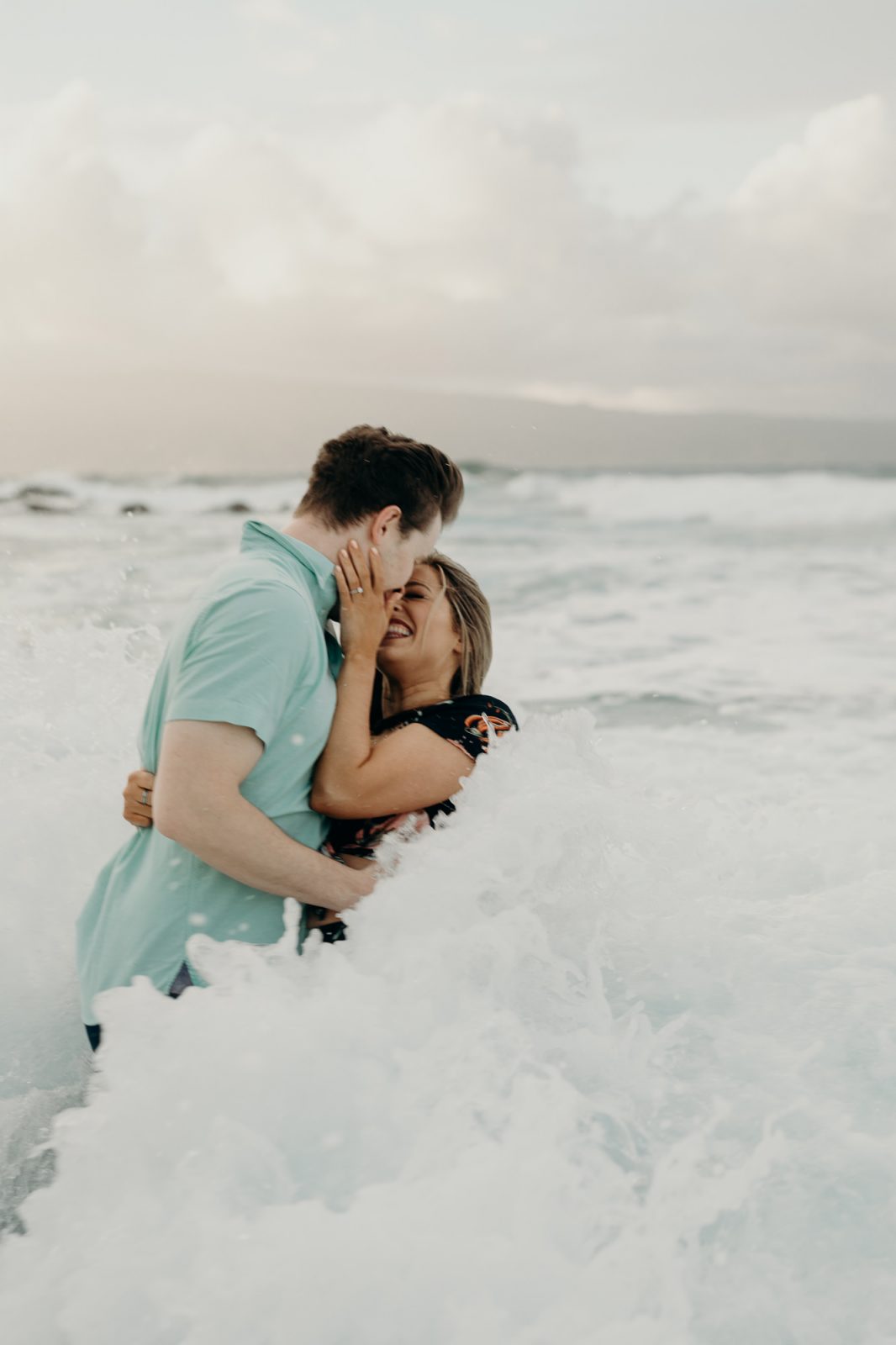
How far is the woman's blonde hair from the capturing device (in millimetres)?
3188

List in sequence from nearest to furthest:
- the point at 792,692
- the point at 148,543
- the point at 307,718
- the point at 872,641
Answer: the point at 307,718 < the point at 792,692 < the point at 872,641 < the point at 148,543

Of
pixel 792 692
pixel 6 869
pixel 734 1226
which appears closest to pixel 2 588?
pixel 792 692

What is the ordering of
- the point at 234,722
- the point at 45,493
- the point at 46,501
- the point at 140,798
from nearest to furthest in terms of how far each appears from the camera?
the point at 234,722 → the point at 140,798 → the point at 46,501 → the point at 45,493

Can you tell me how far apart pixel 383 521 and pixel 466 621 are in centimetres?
53

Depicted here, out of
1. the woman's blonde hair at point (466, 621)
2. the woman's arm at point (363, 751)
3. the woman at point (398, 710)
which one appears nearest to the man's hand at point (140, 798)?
the woman at point (398, 710)

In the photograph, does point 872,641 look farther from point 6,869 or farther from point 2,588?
point 2,588

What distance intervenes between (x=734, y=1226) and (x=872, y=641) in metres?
11.5

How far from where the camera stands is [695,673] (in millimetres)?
11414

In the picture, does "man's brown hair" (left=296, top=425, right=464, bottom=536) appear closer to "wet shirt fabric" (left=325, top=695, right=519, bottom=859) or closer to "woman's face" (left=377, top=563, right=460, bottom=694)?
"woman's face" (left=377, top=563, right=460, bottom=694)

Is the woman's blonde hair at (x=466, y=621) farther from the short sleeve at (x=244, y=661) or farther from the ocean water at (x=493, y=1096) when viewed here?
the short sleeve at (x=244, y=661)

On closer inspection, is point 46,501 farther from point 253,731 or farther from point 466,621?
point 253,731

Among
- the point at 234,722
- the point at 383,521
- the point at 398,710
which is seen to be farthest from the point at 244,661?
the point at 398,710

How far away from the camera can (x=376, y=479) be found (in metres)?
2.75

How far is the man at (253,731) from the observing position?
2.44 metres
